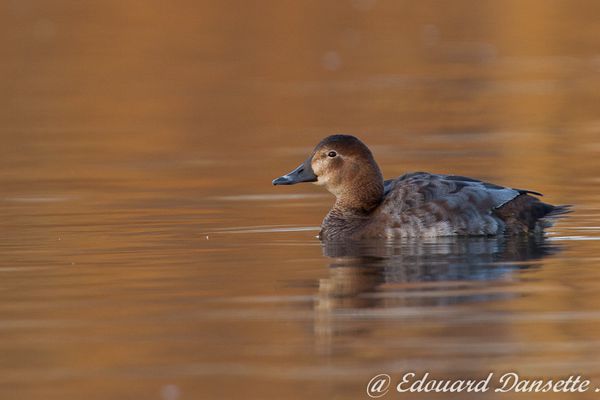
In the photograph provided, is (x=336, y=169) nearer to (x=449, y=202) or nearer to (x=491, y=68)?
(x=449, y=202)


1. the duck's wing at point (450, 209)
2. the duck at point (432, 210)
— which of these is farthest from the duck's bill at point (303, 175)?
the duck's wing at point (450, 209)

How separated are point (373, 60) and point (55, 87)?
4.87 metres

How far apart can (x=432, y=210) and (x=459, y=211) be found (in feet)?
0.56

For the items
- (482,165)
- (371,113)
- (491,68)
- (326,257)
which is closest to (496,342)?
(326,257)

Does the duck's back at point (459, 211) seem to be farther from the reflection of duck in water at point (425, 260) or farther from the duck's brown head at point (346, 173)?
the duck's brown head at point (346, 173)

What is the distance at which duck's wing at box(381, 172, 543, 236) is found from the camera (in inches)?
394

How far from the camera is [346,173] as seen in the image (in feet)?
34.6

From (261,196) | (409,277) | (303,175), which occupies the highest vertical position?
(303,175)

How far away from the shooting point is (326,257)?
31.2 ft

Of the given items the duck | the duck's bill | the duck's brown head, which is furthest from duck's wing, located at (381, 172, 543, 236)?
the duck's bill

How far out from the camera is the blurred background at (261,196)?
680 centimetres

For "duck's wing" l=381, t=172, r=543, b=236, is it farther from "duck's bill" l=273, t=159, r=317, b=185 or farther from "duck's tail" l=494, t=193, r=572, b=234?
"duck's bill" l=273, t=159, r=317, b=185

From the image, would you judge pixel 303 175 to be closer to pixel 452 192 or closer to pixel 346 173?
pixel 346 173

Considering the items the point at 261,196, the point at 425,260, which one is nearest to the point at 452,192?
the point at 425,260
